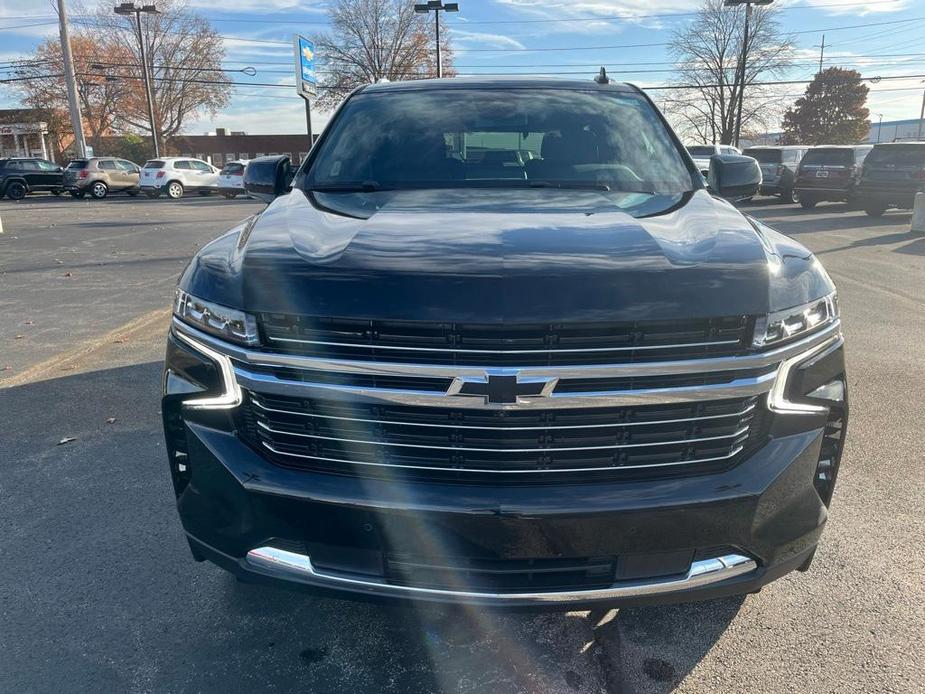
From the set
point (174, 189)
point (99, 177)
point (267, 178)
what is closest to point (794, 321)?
point (267, 178)

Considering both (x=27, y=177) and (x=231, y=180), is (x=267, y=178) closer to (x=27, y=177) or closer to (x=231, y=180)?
(x=231, y=180)

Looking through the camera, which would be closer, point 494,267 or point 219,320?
point 494,267

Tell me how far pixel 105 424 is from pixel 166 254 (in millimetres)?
8538

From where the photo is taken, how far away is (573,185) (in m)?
3.04

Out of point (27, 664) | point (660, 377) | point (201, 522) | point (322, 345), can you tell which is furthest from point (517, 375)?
point (27, 664)

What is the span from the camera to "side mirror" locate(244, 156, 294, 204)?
3742mm

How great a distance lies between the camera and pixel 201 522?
2123 mm

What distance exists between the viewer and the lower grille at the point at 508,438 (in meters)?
1.92

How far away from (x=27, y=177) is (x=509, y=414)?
35.1m

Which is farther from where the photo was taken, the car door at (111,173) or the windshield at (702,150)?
the car door at (111,173)

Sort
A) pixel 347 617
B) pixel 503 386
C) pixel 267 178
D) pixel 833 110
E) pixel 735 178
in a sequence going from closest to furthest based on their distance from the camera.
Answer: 1. pixel 503 386
2. pixel 347 617
3. pixel 735 178
4. pixel 267 178
5. pixel 833 110

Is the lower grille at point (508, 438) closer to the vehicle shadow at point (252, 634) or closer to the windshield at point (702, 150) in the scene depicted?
the vehicle shadow at point (252, 634)

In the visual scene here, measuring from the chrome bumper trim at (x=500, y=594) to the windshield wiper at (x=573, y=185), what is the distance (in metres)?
1.61

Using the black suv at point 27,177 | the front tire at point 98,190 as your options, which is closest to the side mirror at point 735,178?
the front tire at point 98,190
